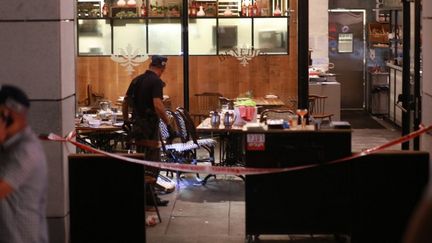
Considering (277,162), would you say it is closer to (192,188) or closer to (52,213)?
(52,213)

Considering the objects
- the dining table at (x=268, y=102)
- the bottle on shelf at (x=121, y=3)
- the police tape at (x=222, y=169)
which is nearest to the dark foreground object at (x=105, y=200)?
the police tape at (x=222, y=169)

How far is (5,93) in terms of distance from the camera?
18.5 feet

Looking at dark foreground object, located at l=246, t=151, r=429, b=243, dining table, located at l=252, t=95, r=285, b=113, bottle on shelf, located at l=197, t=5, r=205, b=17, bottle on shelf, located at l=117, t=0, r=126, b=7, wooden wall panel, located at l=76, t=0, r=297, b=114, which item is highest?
bottle on shelf, located at l=117, t=0, r=126, b=7

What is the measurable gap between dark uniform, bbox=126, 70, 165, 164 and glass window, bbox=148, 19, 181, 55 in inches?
194

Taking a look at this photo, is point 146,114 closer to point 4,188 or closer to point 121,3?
point 121,3

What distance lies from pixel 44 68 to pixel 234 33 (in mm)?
8396

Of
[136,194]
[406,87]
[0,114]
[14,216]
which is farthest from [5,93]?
[406,87]

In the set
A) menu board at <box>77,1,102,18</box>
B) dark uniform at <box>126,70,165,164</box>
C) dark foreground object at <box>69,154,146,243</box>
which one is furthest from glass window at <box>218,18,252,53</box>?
dark foreground object at <box>69,154,146,243</box>

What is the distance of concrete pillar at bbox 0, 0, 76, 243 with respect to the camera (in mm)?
8305

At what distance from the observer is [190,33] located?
16312 mm

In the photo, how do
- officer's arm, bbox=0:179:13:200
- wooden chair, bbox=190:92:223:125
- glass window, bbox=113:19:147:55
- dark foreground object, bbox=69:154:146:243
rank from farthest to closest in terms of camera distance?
glass window, bbox=113:19:147:55
wooden chair, bbox=190:92:223:125
dark foreground object, bbox=69:154:146:243
officer's arm, bbox=0:179:13:200

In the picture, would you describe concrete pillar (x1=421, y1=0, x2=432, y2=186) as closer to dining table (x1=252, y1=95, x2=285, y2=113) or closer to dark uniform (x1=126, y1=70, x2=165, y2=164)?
A: dark uniform (x1=126, y1=70, x2=165, y2=164)

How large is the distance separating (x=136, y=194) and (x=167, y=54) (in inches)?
334

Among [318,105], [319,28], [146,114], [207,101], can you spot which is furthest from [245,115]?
[319,28]
